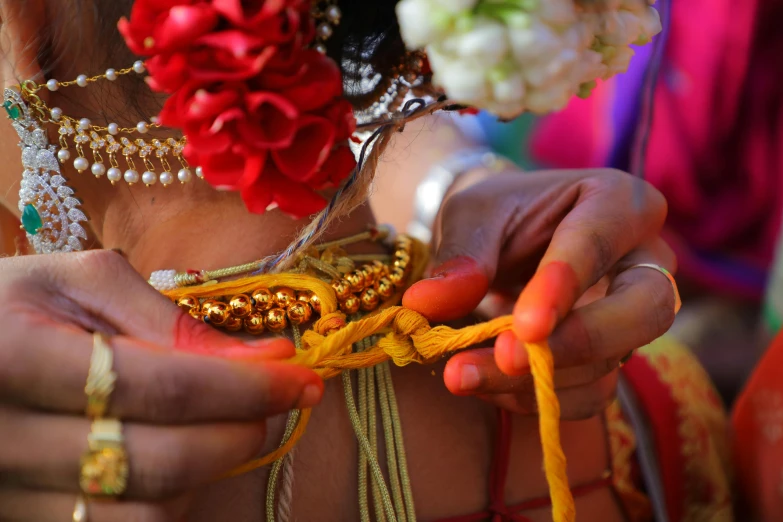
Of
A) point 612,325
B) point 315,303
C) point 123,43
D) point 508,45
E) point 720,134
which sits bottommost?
point 720,134

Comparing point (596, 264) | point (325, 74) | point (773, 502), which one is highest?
point (325, 74)

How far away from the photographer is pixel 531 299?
48 centimetres

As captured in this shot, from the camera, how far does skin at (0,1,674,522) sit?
429 mm

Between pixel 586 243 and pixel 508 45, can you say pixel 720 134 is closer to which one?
pixel 586 243

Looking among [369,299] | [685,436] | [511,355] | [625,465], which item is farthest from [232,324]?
[685,436]

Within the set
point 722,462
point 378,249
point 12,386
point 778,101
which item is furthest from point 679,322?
point 12,386

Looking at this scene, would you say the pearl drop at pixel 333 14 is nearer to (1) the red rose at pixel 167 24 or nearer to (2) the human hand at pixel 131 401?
(1) the red rose at pixel 167 24

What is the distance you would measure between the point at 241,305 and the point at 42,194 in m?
0.24

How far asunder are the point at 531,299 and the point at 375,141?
195 millimetres

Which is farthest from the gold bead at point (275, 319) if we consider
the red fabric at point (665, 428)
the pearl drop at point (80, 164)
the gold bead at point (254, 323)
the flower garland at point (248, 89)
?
the red fabric at point (665, 428)

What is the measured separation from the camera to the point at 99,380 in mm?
418

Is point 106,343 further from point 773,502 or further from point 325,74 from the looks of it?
point 773,502

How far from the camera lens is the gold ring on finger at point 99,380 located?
0.42m

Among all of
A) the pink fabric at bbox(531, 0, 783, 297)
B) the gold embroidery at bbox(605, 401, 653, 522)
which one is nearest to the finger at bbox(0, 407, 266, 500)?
the gold embroidery at bbox(605, 401, 653, 522)
